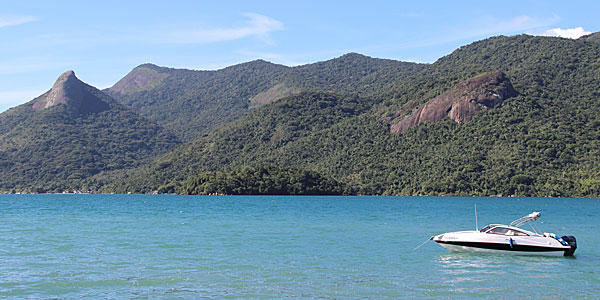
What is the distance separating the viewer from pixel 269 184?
180 m

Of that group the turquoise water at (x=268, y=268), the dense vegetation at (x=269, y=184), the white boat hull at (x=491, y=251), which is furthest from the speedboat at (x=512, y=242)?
the dense vegetation at (x=269, y=184)

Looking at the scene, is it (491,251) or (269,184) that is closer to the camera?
(491,251)

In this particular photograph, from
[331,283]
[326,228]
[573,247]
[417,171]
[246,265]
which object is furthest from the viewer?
[417,171]

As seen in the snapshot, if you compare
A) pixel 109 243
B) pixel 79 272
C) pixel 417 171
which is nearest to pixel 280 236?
pixel 109 243

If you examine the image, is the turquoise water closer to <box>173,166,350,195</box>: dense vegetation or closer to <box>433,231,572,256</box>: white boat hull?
<box>433,231,572,256</box>: white boat hull

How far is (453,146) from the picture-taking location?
189250mm

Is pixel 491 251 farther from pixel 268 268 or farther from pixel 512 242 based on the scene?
pixel 268 268

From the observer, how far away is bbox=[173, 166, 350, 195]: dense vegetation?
588ft

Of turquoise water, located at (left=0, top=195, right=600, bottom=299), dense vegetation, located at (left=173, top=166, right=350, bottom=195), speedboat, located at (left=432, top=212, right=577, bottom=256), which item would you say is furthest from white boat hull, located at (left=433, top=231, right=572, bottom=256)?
dense vegetation, located at (left=173, top=166, right=350, bottom=195)

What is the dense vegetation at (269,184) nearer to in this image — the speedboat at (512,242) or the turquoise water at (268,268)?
the turquoise water at (268,268)

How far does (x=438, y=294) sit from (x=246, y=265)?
10.6 meters

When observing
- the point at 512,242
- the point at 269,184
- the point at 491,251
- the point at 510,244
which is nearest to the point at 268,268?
the point at 491,251

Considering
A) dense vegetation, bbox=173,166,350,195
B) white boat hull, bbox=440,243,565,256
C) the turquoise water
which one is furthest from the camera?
dense vegetation, bbox=173,166,350,195

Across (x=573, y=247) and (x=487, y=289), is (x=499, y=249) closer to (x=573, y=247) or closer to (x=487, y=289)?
(x=573, y=247)
